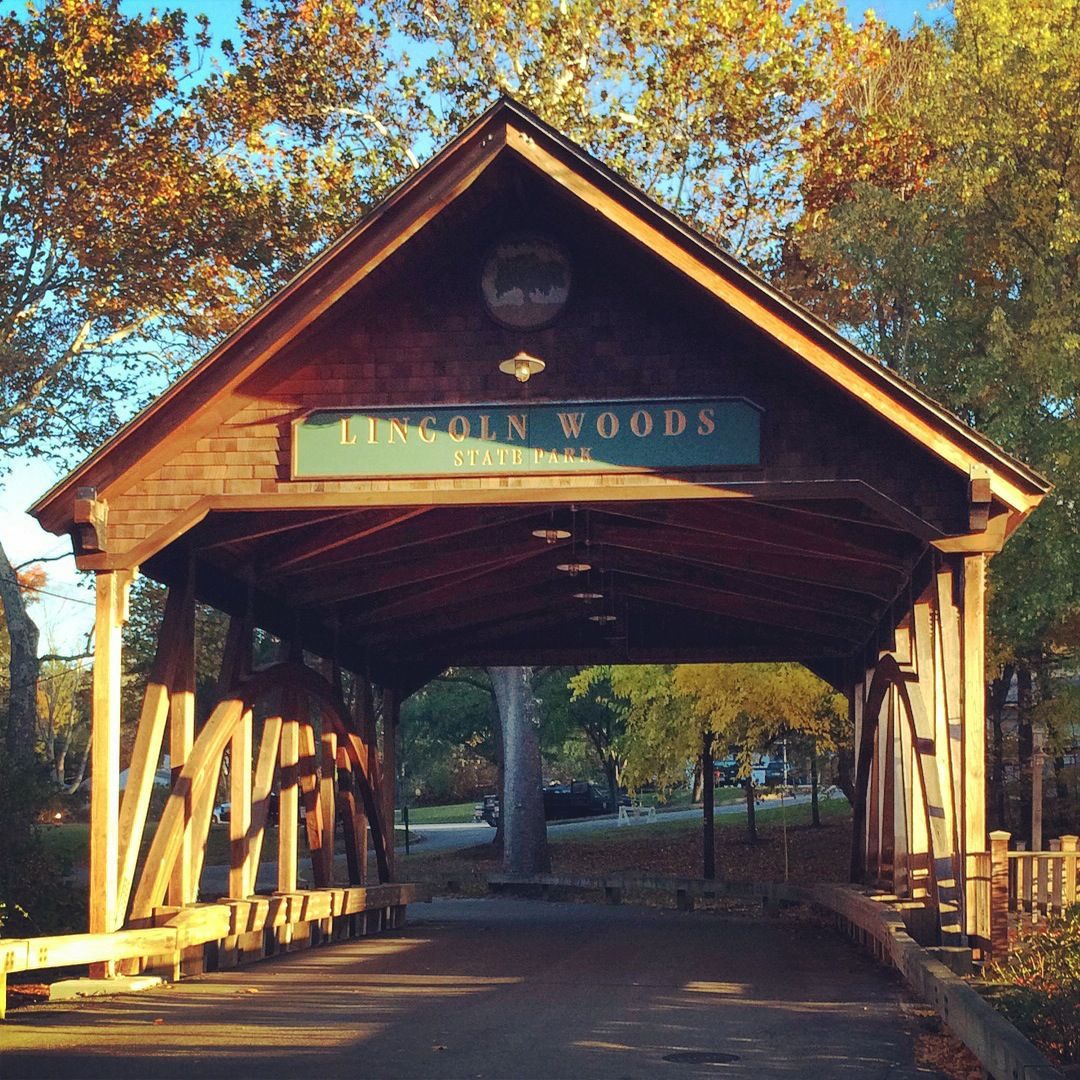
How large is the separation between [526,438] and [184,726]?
14.8 feet

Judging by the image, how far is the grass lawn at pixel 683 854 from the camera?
34.7m

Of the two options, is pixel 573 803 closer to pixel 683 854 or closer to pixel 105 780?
pixel 683 854

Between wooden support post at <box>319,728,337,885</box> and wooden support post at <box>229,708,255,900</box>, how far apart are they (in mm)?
2851

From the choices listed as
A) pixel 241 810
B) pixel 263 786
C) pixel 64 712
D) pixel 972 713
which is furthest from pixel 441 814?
pixel 972 713

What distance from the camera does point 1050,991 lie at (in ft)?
29.9

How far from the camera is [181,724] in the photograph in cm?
1475

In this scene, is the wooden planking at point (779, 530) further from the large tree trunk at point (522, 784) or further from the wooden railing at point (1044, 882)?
the large tree trunk at point (522, 784)

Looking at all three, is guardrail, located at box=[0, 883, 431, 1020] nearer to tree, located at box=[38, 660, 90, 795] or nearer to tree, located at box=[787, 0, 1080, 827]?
tree, located at box=[787, 0, 1080, 827]

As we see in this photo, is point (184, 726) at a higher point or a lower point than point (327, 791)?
higher

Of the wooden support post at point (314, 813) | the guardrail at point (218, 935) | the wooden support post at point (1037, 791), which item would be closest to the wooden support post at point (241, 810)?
the guardrail at point (218, 935)

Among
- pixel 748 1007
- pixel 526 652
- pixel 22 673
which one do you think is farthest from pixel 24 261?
pixel 748 1007

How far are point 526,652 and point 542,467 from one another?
11.9m

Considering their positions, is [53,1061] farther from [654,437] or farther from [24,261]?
[24,261]

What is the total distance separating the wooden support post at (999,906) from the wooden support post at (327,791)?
351 inches
